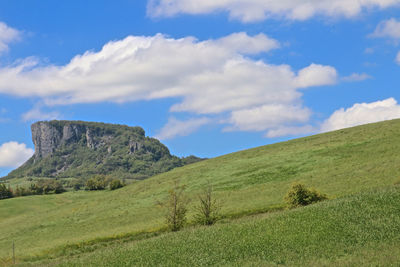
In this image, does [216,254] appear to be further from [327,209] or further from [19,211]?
[19,211]

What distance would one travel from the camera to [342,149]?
88.7 m

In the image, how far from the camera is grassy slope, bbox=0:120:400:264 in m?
64.8

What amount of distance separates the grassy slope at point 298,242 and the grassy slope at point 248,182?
20136 millimetres

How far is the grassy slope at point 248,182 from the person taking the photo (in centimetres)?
6475

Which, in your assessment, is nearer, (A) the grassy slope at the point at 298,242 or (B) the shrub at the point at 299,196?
(A) the grassy slope at the point at 298,242

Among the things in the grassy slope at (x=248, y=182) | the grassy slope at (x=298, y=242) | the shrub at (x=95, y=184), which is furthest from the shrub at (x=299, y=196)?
the shrub at (x=95, y=184)

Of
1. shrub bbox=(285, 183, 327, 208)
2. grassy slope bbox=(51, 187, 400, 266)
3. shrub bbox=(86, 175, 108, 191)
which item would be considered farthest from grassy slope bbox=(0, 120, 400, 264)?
shrub bbox=(86, 175, 108, 191)

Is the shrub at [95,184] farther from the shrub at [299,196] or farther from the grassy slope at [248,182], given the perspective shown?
the shrub at [299,196]

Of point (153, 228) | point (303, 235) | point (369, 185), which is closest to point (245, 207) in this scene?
point (153, 228)

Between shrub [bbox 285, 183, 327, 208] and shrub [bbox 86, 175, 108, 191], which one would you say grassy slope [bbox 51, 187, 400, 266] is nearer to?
shrub [bbox 285, 183, 327, 208]

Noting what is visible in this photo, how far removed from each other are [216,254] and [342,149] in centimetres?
6517

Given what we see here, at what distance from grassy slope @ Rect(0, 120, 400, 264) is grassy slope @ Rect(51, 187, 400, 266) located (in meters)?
20.1

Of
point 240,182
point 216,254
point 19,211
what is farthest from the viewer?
point 19,211

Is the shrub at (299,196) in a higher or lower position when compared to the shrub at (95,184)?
lower
